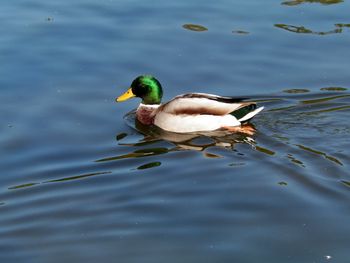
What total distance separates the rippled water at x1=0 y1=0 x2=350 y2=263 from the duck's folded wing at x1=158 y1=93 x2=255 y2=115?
0.35 meters

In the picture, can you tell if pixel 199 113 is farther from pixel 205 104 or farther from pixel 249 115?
pixel 249 115

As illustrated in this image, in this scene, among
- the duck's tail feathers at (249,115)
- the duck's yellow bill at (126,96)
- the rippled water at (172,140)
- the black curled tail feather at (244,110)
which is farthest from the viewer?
the duck's yellow bill at (126,96)

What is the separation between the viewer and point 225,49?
44.9 feet

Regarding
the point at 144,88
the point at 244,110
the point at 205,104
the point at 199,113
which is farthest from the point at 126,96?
the point at 244,110

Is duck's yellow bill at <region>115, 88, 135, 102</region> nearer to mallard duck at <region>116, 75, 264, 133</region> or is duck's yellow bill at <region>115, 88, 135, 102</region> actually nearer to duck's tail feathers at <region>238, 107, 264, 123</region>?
mallard duck at <region>116, 75, 264, 133</region>

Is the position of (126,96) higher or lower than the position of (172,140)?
higher

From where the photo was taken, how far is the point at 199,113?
11.7m

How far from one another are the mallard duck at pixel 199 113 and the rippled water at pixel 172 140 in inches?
7.4

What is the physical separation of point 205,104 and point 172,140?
2.17 ft

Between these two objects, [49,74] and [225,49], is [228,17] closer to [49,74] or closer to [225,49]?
[225,49]

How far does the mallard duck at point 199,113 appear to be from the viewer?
11.5 meters

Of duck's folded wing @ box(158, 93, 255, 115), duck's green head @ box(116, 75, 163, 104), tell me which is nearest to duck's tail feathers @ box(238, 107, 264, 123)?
duck's folded wing @ box(158, 93, 255, 115)

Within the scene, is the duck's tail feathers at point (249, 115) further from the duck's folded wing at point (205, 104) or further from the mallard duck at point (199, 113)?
the duck's folded wing at point (205, 104)

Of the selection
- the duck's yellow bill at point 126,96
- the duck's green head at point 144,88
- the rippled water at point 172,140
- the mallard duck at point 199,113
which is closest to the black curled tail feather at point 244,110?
the mallard duck at point 199,113
